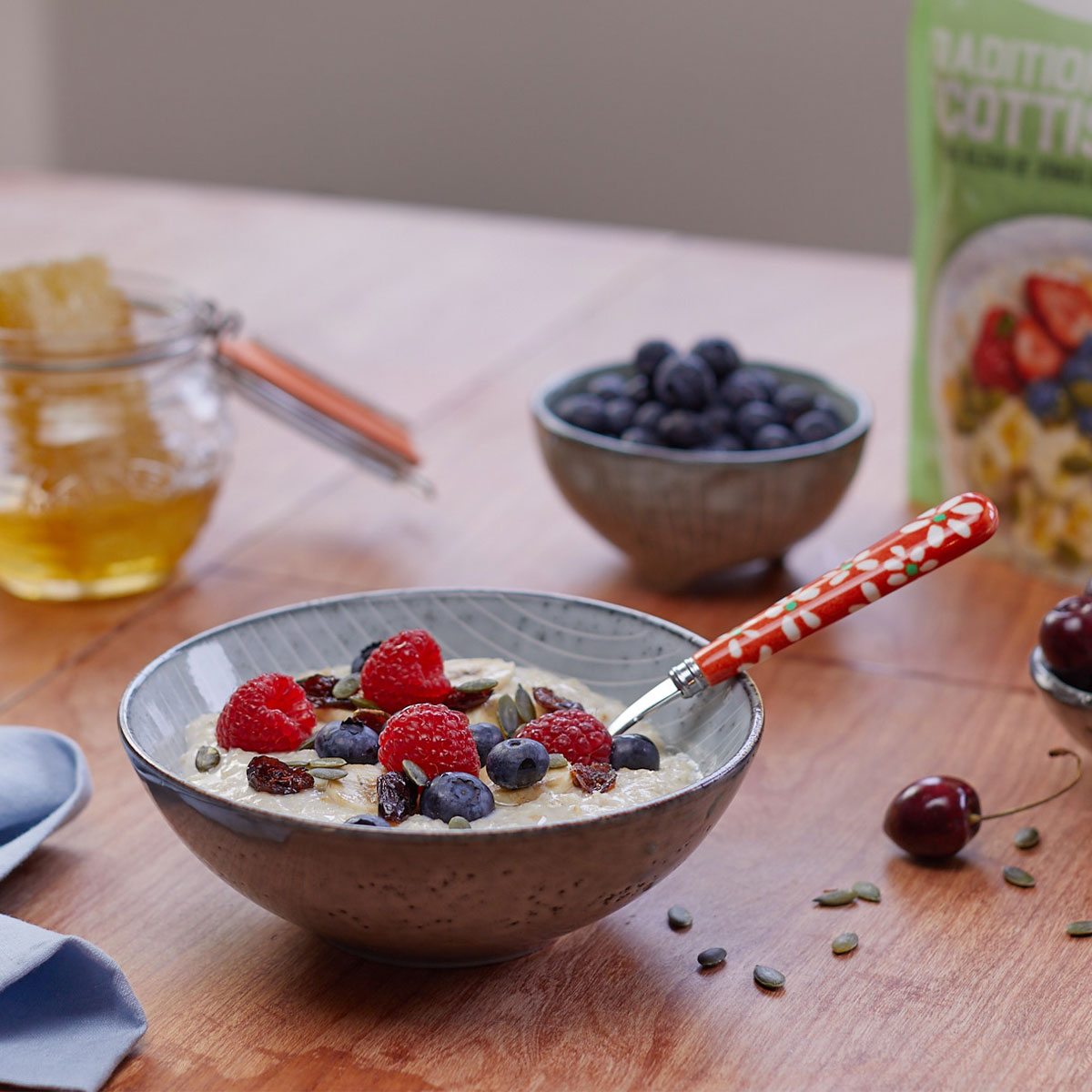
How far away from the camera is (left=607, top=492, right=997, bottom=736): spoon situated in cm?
89

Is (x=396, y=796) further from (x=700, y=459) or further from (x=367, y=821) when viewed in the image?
(x=700, y=459)

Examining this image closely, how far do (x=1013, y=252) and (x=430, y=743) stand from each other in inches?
31.6

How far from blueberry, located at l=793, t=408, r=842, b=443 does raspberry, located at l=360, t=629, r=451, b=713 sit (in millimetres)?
513

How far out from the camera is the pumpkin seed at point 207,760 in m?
0.85

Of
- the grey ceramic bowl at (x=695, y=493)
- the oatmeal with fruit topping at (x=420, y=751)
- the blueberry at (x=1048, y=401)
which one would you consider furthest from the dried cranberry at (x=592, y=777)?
the blueberry at (x=1048, y=401)

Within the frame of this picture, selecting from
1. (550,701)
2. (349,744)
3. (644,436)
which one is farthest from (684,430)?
(349,744)

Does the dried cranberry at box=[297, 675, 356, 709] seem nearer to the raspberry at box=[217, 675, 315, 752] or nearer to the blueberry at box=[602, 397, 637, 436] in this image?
the raspberry at box=[217, 675, 315, 752]

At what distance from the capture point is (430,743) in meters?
0.82

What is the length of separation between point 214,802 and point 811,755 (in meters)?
0.48

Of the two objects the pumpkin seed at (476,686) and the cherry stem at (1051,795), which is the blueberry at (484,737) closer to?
the pumpkin seed at (476,686)

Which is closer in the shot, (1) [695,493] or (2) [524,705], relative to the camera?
(2) [524,705]

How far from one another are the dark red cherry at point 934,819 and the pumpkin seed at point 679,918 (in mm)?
154

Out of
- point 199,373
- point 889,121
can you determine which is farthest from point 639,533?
point 889,121

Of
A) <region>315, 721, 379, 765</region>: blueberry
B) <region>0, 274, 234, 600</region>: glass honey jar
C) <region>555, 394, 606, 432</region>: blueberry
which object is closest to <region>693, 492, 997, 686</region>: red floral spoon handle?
<region>315, 721, 379, 765</region>: blueberry
